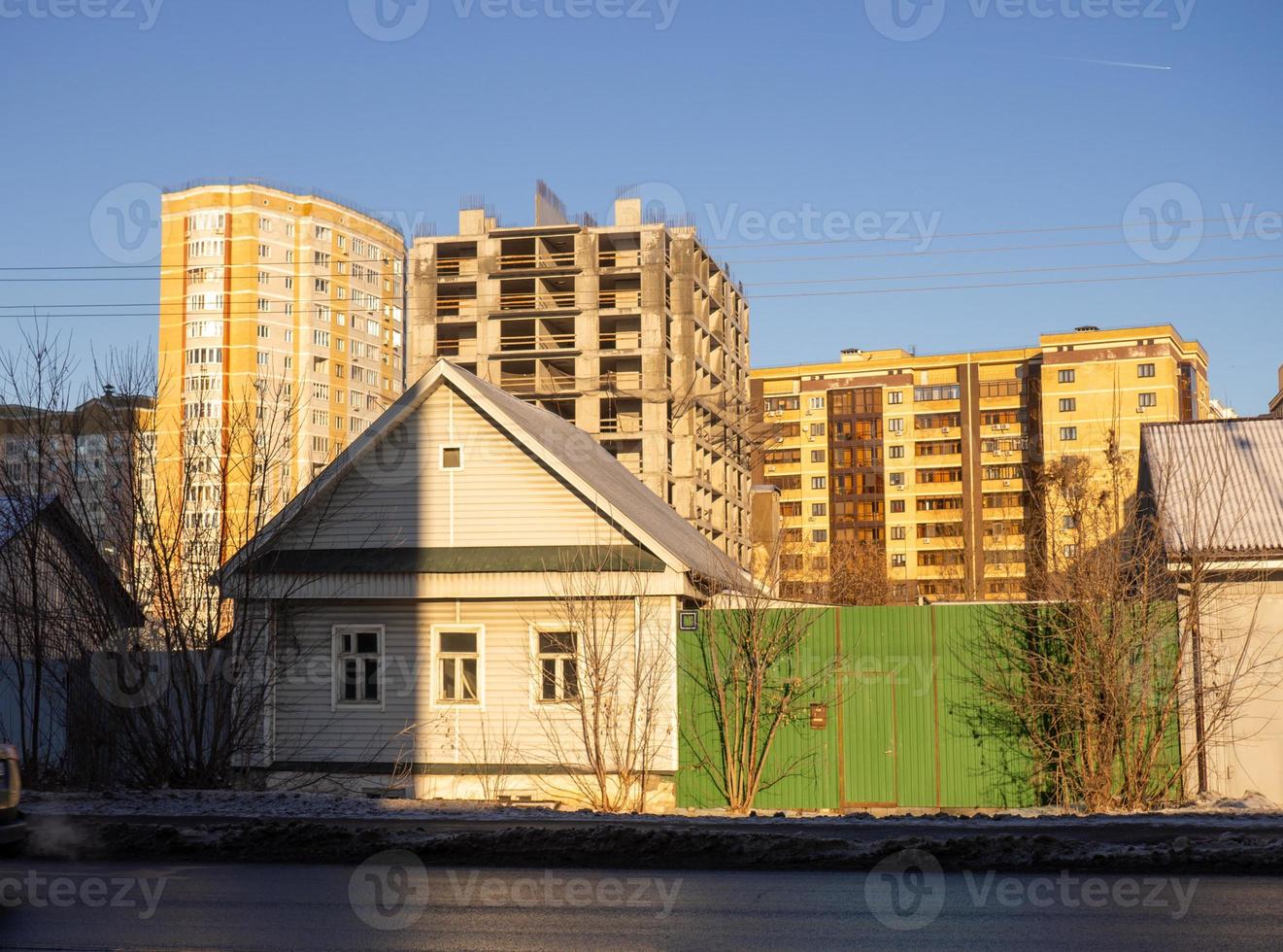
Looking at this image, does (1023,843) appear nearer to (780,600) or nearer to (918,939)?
(918,939)

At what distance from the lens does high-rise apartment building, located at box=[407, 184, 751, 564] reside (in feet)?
267

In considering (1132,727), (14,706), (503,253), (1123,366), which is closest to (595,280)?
(503,253)

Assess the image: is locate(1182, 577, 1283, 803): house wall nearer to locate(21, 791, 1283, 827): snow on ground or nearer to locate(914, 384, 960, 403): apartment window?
locate(21, 791, 1283, 827): snow on ground

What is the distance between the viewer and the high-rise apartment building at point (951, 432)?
109 m

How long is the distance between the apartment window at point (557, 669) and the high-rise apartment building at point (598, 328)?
57.2 m

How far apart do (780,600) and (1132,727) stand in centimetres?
547

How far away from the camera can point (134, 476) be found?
65.7 ft

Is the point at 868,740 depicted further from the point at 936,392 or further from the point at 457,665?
the point at 936,392

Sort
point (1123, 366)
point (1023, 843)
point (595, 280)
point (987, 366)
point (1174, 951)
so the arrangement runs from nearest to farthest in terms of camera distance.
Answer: point (1174, 951) < point (1023, 843) < point (595, 280) < point (1123, 366) < point (987, 366)

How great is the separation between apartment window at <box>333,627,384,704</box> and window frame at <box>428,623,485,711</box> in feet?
2.85

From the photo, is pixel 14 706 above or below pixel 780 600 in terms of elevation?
below
